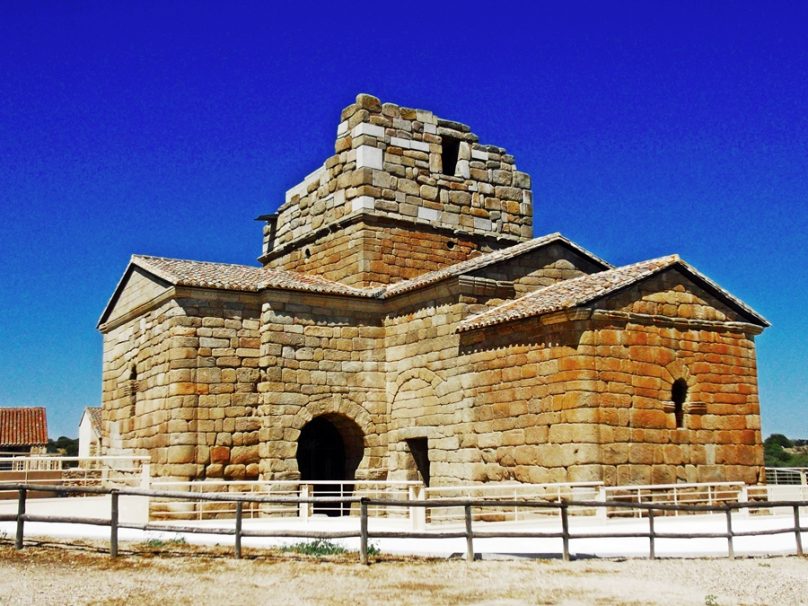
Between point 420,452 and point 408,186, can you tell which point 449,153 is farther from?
point 420,452

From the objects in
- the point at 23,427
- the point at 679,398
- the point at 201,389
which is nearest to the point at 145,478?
the point at 201,389

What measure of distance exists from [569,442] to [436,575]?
21.2 feet

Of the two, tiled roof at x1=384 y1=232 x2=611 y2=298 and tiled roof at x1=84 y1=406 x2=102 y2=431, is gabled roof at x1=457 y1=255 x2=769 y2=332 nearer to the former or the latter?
tiled roof at x1=384 y1=232 x2=611 y2=298

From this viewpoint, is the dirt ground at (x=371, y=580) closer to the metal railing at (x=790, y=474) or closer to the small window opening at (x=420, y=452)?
the metal railing at (x=790, y=474)

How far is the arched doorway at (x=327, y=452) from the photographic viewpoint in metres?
20.3

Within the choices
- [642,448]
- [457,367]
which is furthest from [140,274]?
[642,448]

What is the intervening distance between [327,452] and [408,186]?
6.82 meters

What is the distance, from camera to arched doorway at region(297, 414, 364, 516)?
66.7ft

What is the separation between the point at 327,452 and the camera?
21094 mm

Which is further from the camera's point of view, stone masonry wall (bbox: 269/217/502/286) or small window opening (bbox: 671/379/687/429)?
stone masonry wall (bbox: 269/217/502/286)

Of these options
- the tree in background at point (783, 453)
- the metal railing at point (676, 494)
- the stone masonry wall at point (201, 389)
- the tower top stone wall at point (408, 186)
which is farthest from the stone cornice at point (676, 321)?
the tree in background at point (783, 453)

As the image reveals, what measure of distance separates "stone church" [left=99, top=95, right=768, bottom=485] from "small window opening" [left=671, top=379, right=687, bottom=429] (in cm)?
4

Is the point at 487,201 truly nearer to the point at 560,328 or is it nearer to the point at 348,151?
the point at 348,151

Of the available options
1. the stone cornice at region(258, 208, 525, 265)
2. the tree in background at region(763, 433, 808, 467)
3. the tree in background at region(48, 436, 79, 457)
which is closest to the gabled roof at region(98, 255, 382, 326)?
the stone cornice at region(258, 208, 525, 265)
